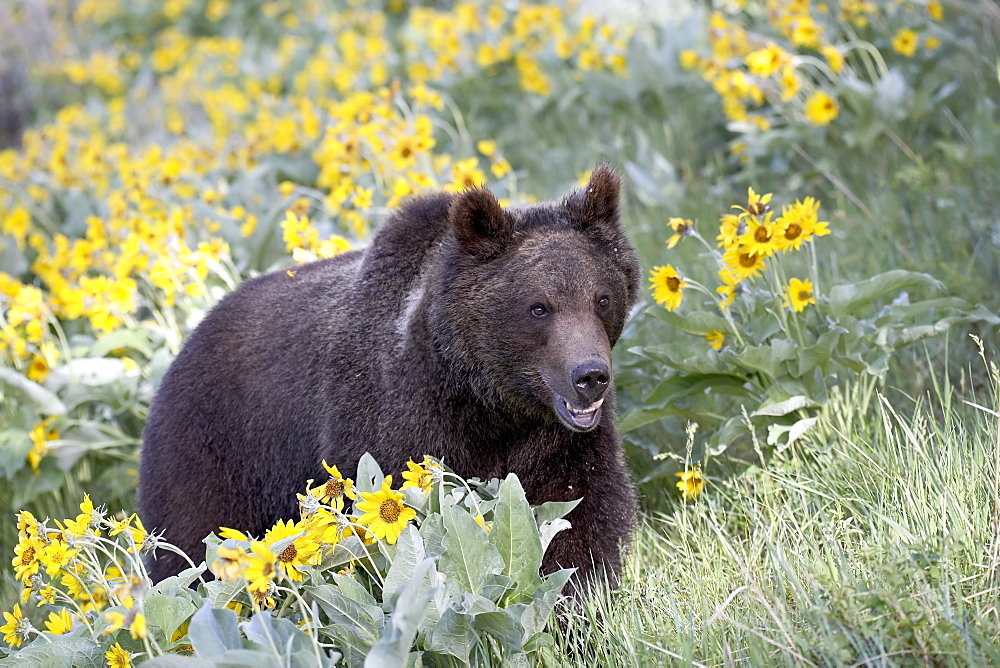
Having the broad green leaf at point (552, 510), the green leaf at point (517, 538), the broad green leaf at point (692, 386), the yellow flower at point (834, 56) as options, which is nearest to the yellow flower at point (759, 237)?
the broad green leaf at point (692, 386)

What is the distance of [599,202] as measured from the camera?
3947 mm

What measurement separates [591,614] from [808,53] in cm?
555

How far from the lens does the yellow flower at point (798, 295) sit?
425cm

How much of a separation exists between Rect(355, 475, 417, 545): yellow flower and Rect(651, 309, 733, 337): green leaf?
5.50ft

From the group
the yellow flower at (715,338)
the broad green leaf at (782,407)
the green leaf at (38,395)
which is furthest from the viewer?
the green leaf at (38,395)

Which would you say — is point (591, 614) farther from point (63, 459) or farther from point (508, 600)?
point (63, 459)

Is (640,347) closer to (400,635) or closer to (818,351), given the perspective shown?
(818,351)

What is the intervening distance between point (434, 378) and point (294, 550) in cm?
99

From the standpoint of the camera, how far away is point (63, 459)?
564 cm

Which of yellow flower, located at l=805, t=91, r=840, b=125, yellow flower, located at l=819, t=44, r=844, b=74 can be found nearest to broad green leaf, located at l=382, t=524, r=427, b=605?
yellow flower, located at l=805, t=91, r=840, b=125

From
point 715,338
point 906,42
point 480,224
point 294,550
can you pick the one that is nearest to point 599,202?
point 480,224

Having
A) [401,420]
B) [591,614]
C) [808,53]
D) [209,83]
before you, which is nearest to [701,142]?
[808,53]

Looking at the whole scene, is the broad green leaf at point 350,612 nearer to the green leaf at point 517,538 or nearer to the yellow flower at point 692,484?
the green leaf at point 517,538

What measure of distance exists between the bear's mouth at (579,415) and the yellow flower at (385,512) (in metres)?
0.68
